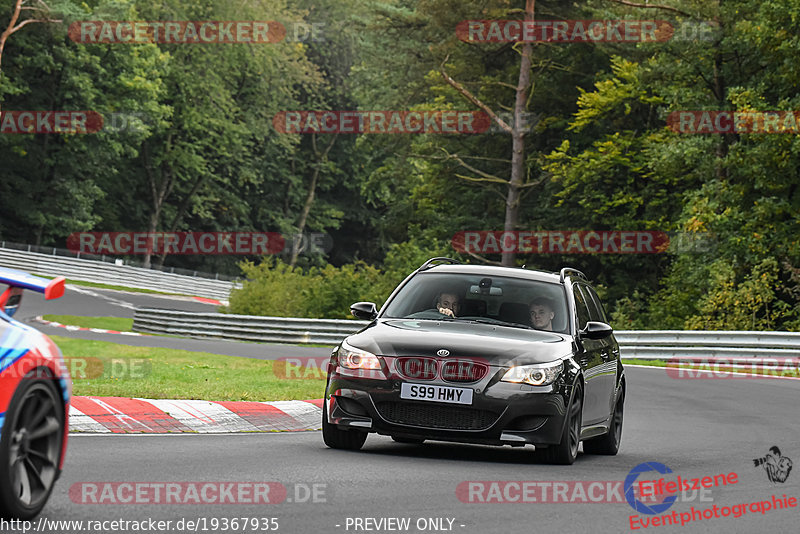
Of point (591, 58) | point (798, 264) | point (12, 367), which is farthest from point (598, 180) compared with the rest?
point (12, 367)

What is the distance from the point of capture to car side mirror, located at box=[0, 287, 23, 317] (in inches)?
254

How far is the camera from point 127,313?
43.2 m

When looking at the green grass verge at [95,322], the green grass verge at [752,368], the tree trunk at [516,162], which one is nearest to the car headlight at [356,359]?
the green grass verge at [752,368]

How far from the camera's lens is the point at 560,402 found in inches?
396

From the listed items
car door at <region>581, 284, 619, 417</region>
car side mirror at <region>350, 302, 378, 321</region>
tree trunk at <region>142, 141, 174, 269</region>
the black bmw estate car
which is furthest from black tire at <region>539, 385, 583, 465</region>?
tree trunk at <region>142, 141, 174, 269</region>

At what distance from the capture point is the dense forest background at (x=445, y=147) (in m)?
35.6

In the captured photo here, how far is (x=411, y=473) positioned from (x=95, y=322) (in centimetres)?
3072

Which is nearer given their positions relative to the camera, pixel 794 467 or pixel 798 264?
pixel 794 467

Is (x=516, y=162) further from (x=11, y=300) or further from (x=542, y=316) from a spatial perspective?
(x=11, y=300)

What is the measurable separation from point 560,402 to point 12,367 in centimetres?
503

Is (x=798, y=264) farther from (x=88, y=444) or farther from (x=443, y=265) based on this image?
(x=88, y=444)

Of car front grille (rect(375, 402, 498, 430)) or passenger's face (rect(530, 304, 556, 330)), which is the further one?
passenger's face (rect(530, 304, 556, 330))

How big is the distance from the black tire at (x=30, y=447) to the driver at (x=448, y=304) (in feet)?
17.0

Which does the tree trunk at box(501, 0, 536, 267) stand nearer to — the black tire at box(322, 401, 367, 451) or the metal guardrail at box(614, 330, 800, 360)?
the metal guardrail at box(614, 330, 800, 360)
